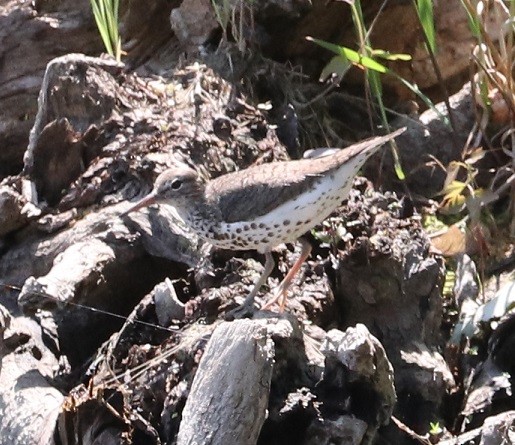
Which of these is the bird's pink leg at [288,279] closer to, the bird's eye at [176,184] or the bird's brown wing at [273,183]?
the bird's brown wing at [273,183]

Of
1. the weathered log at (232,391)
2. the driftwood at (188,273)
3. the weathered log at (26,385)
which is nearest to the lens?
the weathered log at (232,391)

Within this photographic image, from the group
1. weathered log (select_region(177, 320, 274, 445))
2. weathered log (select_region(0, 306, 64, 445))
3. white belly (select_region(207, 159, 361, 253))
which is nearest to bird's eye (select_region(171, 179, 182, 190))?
white belly (select_region(207, 159, 361, 253))

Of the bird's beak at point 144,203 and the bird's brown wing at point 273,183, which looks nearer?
the bird's brown wing at point 273,183

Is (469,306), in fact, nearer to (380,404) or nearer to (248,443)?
(380,404)

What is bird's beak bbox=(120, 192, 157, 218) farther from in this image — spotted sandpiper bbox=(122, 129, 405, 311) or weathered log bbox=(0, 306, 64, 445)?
weathered log bbox=(0, 306, 64, 445)

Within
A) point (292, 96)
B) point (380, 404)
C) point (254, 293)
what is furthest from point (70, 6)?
point (380, 404)

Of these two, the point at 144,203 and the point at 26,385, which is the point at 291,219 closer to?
the point at 144,203

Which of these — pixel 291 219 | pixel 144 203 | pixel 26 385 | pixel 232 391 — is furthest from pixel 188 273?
pixel 232 391

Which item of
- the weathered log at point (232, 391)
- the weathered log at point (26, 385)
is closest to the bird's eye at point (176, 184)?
the weathered log at point (26, 385)
